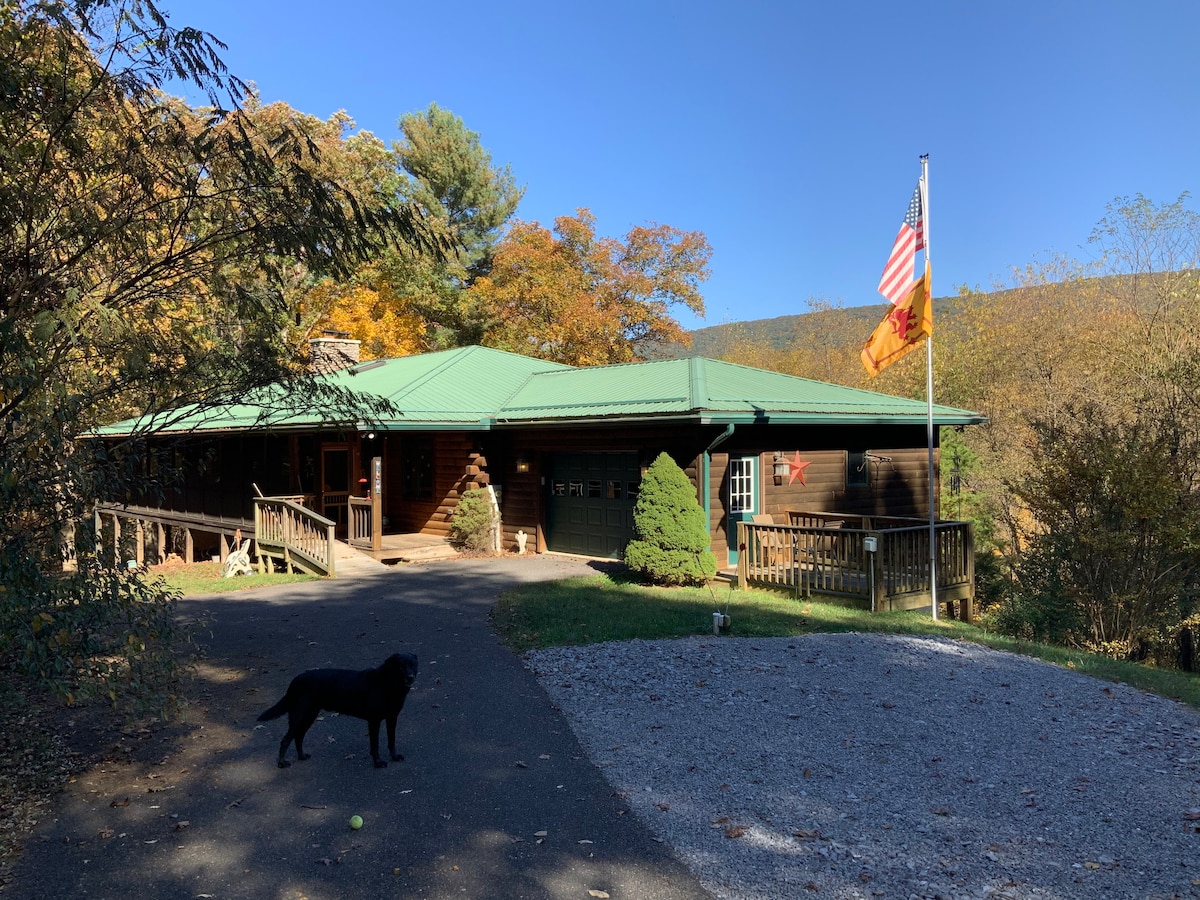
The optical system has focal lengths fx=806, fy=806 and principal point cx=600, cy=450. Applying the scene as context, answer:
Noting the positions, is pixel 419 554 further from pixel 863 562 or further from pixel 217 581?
pixel 863 562

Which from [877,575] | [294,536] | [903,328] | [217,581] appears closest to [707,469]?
[877,575]

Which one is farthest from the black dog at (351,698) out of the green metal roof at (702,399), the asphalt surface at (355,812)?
the green metal roof at (702,399)

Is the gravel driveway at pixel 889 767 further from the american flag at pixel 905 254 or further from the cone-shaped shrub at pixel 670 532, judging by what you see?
the american flag at pixel 905 254

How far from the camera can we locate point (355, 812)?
457 centimetres

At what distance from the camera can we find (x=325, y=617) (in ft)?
33.8

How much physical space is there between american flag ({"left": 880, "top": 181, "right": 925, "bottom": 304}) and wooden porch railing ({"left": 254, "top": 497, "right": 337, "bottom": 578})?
967cm

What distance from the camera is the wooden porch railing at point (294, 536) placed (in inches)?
562

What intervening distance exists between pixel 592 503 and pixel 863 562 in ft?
19.5

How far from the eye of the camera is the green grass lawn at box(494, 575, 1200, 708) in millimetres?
8625

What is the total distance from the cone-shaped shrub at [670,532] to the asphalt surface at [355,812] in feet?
15.9

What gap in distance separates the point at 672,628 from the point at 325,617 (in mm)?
4475

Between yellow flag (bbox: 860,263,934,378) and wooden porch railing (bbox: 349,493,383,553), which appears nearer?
yellow flag (bbox: 860,263,934,378)

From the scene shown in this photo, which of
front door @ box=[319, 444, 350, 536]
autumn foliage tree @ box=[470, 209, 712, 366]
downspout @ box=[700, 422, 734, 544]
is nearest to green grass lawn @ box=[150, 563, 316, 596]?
front door @ box=[319, 444, 350, 536]

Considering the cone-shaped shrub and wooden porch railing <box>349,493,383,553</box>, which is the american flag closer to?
the cone-shaped shrub
